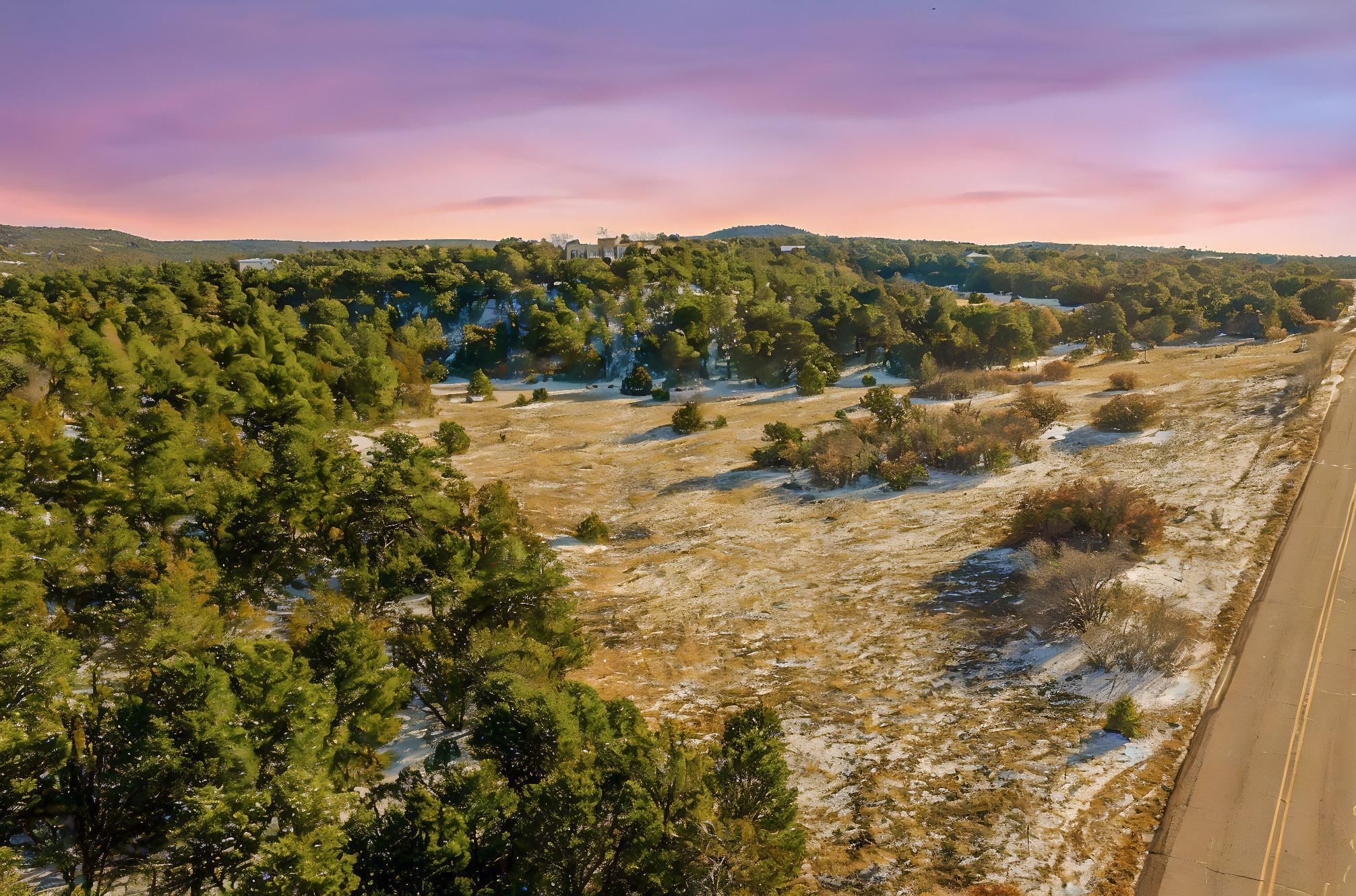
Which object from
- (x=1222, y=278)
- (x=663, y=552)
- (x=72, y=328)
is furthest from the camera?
(x=1222, y=278)

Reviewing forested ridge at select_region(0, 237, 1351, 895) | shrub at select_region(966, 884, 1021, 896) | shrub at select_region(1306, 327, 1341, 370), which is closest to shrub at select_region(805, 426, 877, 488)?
forested ridge at select_region(0, 237, 1351, 895)

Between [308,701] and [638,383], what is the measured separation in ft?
257

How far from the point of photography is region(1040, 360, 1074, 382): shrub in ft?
274

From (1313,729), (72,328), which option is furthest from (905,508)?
(72,328)

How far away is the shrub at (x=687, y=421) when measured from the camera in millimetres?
72250

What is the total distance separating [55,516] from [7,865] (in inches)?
804

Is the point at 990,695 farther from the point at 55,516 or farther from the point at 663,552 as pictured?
the point at 55,516

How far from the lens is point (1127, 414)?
5888 cm

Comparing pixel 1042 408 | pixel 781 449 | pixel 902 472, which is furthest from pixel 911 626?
pixel 1042 408

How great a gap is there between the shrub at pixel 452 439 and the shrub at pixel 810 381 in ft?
144

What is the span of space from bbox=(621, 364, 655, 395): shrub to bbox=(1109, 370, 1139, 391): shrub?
189 ft

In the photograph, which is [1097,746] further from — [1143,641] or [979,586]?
[979,586]

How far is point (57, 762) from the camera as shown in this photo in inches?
650

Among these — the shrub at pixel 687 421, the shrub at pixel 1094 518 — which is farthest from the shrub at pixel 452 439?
the shrub at pixel 1094 518
